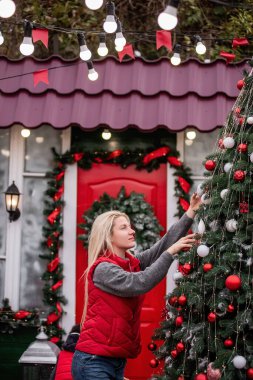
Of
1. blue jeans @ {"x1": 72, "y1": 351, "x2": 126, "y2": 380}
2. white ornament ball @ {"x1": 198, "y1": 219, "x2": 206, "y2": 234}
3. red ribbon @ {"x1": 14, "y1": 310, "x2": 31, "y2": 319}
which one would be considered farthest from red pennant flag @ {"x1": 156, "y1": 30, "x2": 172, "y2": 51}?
red ribbon @ {"x1": 14, "y1": 310, "x2": 31, "y2": 319}

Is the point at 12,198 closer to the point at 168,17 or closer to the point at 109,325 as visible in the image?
the point at 109,325

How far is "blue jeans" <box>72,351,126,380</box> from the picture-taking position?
4184 millimetres

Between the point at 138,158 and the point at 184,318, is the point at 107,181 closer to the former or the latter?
the point at 138,158

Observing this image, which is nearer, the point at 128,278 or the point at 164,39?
the point at 128,278

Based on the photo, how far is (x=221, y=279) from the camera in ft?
14.0

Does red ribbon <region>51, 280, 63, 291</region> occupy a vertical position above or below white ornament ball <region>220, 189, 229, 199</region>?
below

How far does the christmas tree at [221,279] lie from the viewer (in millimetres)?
4105

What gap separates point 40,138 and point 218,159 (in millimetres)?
3700

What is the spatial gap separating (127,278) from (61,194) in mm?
3764

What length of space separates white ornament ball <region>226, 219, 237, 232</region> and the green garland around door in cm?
326

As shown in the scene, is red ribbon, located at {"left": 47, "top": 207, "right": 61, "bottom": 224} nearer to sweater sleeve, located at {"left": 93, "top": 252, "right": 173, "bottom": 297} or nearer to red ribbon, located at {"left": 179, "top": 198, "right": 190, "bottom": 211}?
red ribbon, located at {"left": 179, "top": 198, "right": 190, "bottom": 211}

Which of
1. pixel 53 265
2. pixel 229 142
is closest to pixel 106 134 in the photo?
pixel 53 265

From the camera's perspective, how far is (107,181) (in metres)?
7.90

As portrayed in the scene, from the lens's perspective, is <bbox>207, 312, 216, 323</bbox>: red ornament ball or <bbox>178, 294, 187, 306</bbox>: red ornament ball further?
<bbox>178, 294, 187, 306</bbox>: red ornament ball
